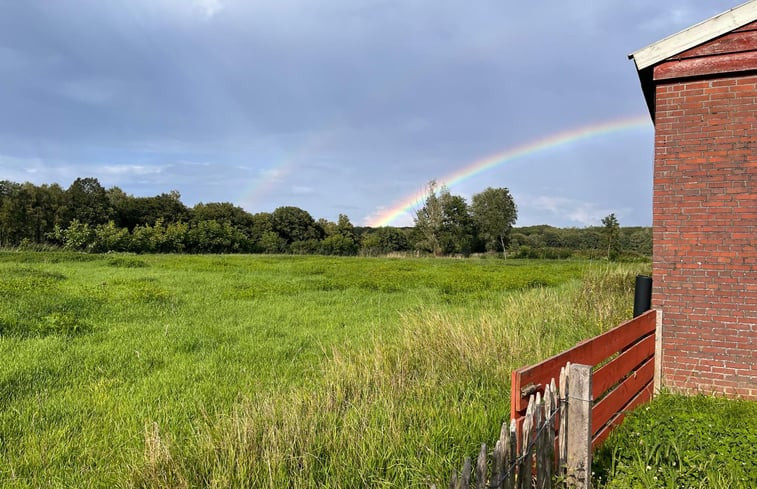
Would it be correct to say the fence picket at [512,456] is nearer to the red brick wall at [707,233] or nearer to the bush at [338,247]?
the red brick wall at [707,233]

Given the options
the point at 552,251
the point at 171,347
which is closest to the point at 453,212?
the point at 552,251

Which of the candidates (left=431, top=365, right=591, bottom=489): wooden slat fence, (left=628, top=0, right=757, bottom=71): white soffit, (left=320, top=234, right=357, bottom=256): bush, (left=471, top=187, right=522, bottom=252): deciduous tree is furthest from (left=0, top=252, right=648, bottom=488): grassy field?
(left=471, top=187, right=522, bottom=252): deciduous tree

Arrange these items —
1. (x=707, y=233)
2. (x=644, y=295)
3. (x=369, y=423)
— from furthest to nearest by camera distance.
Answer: (x=644, y=295) → (x=707, y=233) → (x=369, y=423)

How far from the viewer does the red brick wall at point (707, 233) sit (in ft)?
17.1

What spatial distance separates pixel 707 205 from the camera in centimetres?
538

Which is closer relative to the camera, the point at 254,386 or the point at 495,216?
the point at 254,386

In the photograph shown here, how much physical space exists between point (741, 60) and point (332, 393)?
5997 mm

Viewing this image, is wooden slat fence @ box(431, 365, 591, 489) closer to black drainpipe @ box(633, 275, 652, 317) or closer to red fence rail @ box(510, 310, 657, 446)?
red fence rail @ box(510, 310, 657, 446)

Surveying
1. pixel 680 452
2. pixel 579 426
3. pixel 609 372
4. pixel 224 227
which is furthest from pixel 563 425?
pixel 224 227

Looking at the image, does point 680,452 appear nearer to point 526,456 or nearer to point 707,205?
point 526,456

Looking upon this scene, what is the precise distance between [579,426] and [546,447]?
37cm

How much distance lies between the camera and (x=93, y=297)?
1135 cm

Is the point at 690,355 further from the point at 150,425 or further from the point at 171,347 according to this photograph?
the point at 171,347

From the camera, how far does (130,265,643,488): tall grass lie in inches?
113
